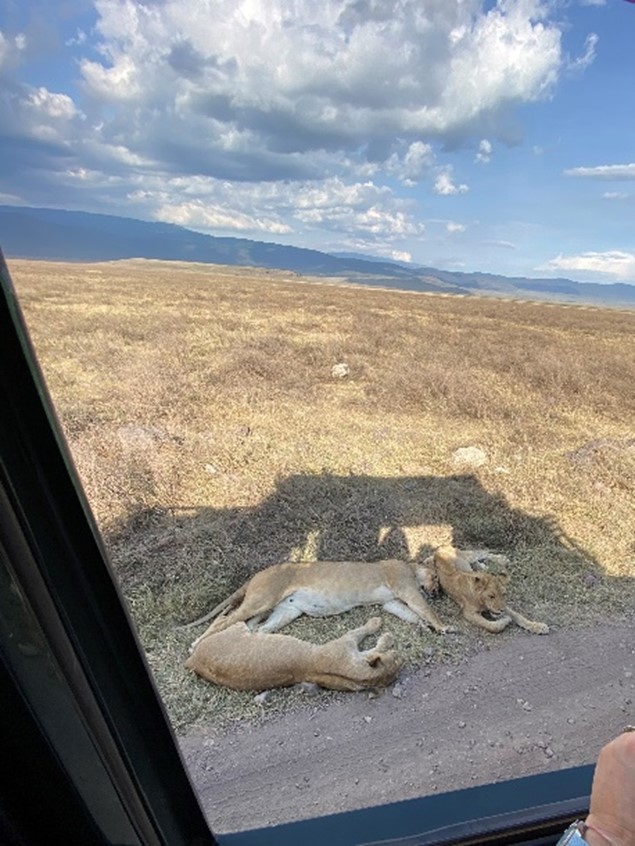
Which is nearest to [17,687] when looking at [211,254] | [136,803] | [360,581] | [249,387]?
[136,803]

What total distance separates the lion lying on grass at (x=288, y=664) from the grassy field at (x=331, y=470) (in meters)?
0.10

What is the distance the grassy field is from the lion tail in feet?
0.43

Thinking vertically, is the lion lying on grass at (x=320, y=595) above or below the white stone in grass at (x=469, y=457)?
above

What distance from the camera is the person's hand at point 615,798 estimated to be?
1132mm

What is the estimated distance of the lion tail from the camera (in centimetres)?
390

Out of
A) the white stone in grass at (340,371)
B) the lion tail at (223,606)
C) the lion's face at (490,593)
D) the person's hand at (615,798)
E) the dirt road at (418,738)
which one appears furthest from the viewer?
the white stone in grass at (340,371)

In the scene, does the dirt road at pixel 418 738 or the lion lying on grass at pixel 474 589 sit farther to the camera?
the lion lying on grass at pixel 474 589

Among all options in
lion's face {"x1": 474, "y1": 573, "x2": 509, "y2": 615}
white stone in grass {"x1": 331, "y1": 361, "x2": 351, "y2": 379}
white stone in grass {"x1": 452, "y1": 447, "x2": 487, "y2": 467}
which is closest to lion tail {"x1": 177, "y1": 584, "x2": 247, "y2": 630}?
lion's face {"x1": 474, "y1": 573, "x2": 509, "y2": 615}

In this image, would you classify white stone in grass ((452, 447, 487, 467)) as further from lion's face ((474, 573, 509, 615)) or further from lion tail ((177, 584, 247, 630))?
lion tail ((177, 584, 247, 630))

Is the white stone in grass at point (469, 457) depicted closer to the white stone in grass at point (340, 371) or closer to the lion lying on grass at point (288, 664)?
the lion lying on grass at point (288, 664)

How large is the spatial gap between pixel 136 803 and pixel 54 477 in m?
0.78

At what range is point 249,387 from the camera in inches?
383

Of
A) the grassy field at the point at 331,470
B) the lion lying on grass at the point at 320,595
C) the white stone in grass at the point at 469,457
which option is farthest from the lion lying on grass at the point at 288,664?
the white stone in grass at the point at 469,457

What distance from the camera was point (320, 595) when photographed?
4082 mm
